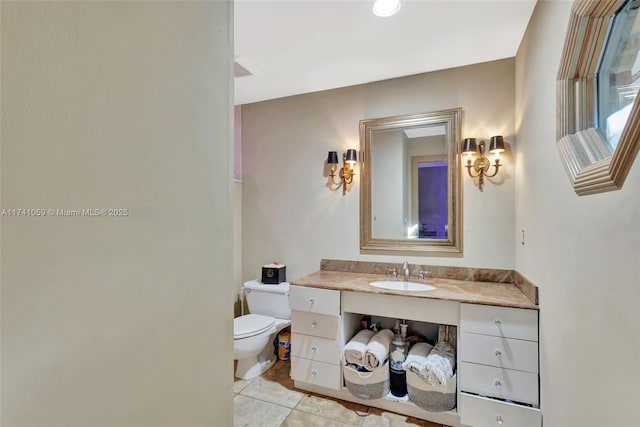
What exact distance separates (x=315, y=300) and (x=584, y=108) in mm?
1667

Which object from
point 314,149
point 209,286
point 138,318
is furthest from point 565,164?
point 314,149

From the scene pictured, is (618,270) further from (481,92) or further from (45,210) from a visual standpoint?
(481,92)

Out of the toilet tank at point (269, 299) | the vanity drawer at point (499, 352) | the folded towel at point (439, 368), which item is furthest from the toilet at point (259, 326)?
the vanity drawer at point (499, 352)

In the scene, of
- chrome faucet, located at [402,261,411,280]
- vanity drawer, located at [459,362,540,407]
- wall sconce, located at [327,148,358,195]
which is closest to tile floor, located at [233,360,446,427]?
vanity drawer, located at [459,362,540,407]

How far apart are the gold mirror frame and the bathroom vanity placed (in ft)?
2.78

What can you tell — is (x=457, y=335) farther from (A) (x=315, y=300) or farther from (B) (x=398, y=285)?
(A) (x=315, y=300)

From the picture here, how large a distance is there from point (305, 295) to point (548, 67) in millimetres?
1803

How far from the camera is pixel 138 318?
496mm

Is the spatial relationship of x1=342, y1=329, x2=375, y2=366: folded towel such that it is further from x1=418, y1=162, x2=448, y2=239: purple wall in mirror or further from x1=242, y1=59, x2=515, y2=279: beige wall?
x1=418, y1=162, x2=448, y2=239: purple wall in mirror

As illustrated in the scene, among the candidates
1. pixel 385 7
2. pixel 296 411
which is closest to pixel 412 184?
pixel 385 7

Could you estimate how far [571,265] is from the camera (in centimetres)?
113

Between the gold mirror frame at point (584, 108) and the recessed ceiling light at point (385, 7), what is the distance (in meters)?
0.78

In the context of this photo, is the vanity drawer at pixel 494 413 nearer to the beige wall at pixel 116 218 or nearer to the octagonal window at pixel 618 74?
the octagonal window at pixel 618 74

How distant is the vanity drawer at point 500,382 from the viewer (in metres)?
1.55
